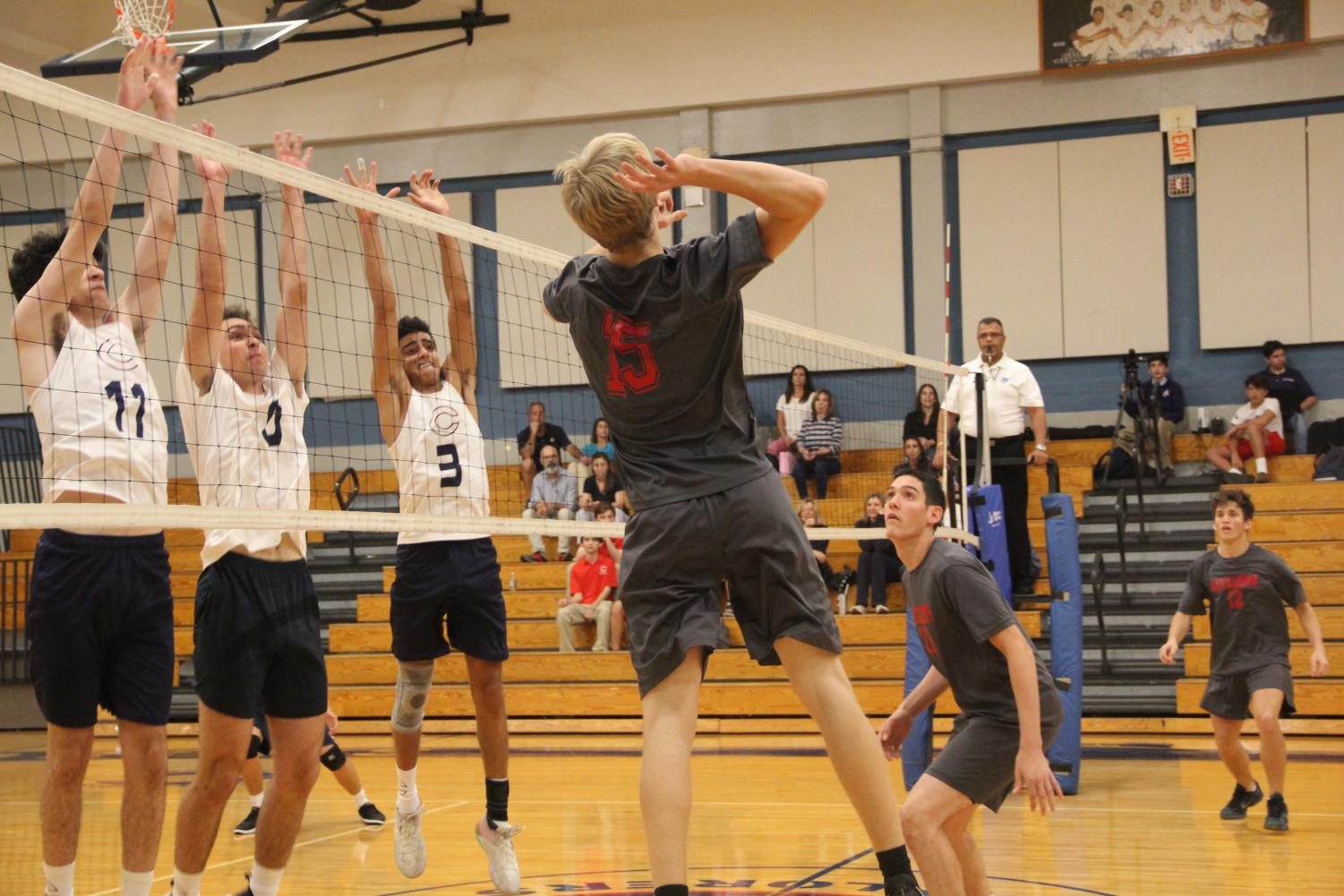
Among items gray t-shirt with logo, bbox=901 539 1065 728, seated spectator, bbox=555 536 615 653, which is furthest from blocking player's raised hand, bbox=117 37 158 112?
seated spectator, bbox=555 536 615 653

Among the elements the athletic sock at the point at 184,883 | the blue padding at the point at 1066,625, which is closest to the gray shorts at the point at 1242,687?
the blue padding at the point at 1066,625

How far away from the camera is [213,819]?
4410mm

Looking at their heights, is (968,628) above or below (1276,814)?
above

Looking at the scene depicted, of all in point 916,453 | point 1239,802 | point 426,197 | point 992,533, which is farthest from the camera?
point 916,453

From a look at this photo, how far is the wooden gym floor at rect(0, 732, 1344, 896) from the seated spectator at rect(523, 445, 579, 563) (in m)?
3.67

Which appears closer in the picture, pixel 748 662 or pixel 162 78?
pixel 162 78

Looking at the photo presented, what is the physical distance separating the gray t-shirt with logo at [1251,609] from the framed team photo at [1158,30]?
9753mm

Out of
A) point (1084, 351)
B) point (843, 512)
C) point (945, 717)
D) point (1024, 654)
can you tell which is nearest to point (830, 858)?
point (1024, 654)

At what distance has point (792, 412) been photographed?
50.7 feet

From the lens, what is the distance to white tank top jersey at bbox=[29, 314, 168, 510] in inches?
164

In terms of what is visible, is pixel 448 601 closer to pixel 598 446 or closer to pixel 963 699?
pixel 963 699

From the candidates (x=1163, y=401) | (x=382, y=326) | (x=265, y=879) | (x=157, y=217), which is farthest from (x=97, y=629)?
(x=1163, y=401)

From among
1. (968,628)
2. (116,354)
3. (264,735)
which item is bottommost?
(264,735)

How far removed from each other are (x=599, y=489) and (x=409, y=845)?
842 centimetres
